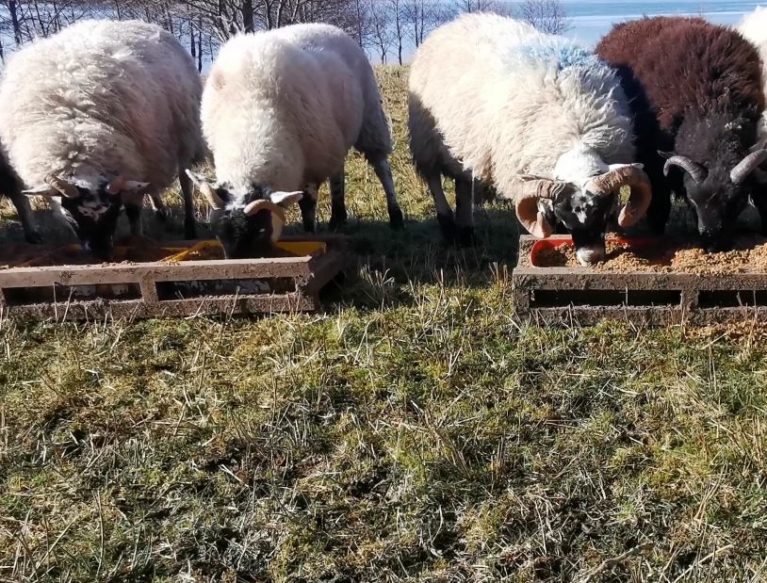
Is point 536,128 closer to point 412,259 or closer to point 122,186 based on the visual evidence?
point 412,259

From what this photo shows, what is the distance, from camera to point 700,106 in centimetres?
447

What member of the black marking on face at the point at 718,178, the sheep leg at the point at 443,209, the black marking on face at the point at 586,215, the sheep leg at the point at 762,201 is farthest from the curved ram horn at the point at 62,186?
the sheep leg at the point at 762,201

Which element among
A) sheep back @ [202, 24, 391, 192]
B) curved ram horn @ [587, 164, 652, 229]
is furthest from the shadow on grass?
curved ram horn @ [587, 164, 652, 229]

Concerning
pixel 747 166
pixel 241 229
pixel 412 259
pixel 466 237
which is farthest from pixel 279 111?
pixel 747 166

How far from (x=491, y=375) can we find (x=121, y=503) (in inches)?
68.1

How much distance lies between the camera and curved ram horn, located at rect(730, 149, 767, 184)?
4047 mm

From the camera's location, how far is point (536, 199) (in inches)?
173

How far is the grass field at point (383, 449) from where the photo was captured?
2.41 meters

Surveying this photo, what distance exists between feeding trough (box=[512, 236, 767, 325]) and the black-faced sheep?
365 mm

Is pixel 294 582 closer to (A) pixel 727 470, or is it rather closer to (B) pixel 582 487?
(B) pixel 582 487

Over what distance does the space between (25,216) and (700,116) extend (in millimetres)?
5419

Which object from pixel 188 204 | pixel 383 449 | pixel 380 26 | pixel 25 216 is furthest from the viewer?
pixel 380 26

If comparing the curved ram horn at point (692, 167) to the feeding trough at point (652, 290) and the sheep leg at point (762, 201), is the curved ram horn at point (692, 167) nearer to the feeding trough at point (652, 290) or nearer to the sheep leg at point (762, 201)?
the sheep leg at point (762, 201)

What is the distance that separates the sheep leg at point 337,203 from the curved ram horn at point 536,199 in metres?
2.33
